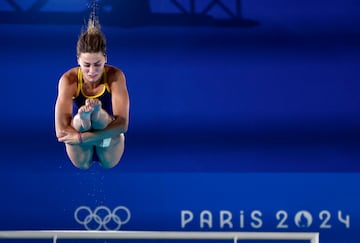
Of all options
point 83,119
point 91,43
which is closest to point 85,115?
point 83,119

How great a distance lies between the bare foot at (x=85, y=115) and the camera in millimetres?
3652

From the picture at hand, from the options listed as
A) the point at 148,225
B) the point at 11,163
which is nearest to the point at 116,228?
the point at 148,225

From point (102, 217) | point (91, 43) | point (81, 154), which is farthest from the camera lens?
point (102, 217)

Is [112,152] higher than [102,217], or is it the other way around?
[112,152]

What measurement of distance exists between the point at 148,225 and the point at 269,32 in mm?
1694

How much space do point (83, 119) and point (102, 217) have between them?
1421mm

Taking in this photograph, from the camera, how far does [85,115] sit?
371cm

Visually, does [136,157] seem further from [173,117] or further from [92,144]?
[92,144]

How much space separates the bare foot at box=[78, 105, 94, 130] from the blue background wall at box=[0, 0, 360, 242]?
1217 millimetres

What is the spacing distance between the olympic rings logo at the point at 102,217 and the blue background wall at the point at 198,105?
0.07m

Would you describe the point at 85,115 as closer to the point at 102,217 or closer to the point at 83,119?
the point at 83,119

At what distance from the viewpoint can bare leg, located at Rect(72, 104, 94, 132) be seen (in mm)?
3656

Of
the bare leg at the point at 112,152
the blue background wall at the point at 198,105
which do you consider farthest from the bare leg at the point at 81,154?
the blue background wall at the point at 198,105

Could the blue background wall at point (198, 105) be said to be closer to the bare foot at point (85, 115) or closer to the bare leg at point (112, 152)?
the bare leg at point (112, 152)
